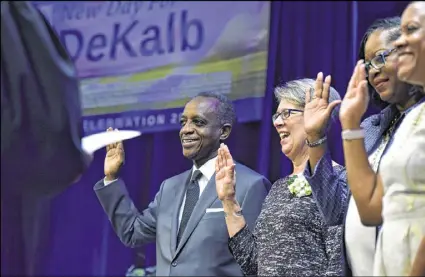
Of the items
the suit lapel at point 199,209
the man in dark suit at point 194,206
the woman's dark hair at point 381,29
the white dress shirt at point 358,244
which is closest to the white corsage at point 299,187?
the woman's dark hair at point 381,29

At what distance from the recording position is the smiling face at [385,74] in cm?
222

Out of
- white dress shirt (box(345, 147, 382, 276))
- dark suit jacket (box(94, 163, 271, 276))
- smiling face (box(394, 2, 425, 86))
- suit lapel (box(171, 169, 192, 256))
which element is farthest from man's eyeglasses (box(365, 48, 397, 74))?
suit lapel (box(171, 169, 192, 256))

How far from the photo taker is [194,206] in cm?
324

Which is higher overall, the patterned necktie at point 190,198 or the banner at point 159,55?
the banner at point 159,55

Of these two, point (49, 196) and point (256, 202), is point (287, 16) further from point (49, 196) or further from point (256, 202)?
point (49, 196)

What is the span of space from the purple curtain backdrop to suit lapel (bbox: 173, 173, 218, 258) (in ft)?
3.51

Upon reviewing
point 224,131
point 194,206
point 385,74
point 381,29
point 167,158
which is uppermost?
point 381,29

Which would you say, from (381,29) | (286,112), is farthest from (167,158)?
(381,29)

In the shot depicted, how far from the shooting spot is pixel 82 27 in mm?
5301

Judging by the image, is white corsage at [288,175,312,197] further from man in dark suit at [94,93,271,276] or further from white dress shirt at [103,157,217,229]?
white dress shirt at [103,157,217,229]

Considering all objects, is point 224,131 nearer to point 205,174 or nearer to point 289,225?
point 205,174

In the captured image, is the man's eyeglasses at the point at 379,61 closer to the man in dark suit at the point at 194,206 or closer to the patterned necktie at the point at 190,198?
the man in dark suit at the point at 194,206

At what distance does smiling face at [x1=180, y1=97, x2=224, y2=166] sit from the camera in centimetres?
337

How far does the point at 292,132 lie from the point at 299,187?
261 millimetres
